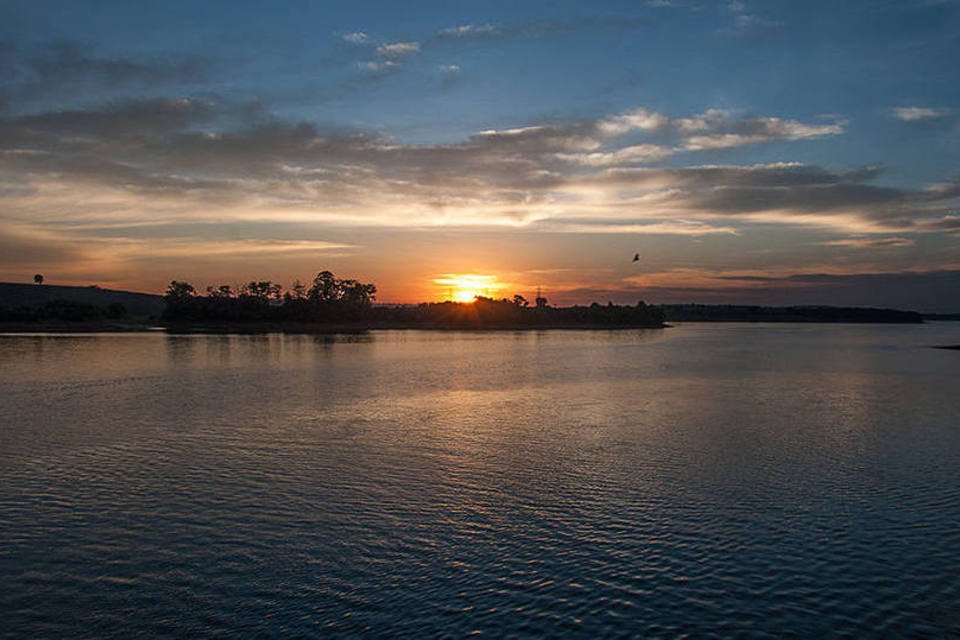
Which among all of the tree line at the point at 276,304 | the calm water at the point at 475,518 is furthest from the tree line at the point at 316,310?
the calm water at the point at 475,518

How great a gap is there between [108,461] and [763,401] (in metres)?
→ 34.2

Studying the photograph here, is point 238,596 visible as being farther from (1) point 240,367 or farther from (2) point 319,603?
(1) point 240,367

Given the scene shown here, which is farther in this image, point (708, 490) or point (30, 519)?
point (708, 490)

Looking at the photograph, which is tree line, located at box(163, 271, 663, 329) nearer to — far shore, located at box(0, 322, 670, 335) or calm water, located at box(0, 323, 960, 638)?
far shore, located at box(0, 322, 670, 335)

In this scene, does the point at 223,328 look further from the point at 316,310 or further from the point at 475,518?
the point at 475,518

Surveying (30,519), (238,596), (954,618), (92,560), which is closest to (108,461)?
(30,519)

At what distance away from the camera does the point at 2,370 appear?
182ft

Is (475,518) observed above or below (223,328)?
below

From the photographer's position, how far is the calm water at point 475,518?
12.5 meters

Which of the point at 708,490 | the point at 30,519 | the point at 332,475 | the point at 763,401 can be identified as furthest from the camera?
the point at 763,401

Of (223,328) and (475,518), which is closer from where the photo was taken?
(475,518)

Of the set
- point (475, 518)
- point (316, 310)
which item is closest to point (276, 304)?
point (316, 310)

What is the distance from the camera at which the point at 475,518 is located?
18.0 meters

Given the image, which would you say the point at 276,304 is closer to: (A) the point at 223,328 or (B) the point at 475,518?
(A) the point at 223,328
